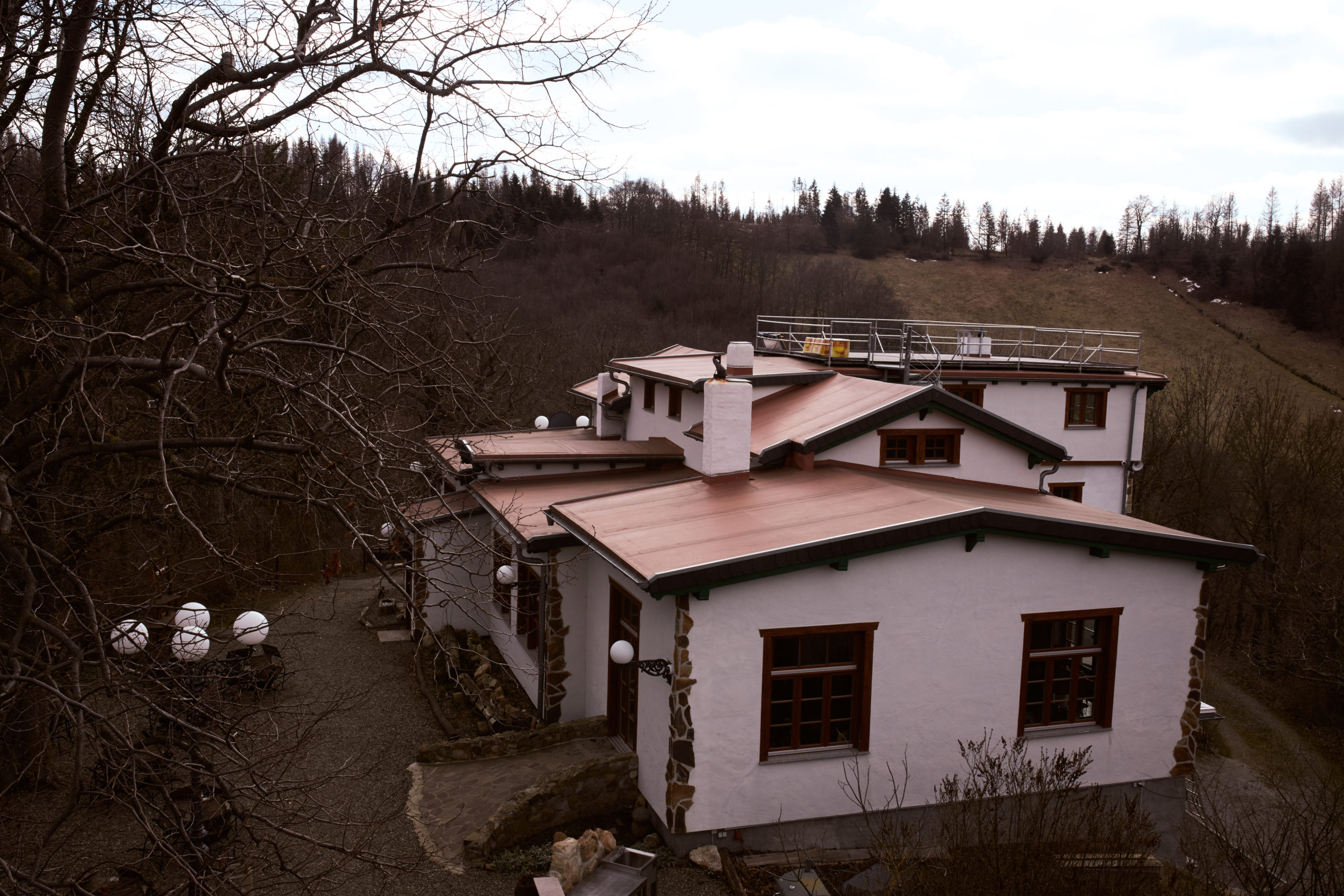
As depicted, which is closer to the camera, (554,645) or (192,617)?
(192,617)

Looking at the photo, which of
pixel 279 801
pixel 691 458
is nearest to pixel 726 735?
pixel 279 801

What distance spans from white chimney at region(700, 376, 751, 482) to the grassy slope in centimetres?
5028

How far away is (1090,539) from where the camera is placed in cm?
1101

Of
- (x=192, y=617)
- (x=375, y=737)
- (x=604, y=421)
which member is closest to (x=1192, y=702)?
(x=375, y=737)

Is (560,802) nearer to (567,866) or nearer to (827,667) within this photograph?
(567,866)

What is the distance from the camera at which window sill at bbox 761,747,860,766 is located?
10341 millimetres

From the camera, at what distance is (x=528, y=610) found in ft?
48.9

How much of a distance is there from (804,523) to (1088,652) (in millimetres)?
3901

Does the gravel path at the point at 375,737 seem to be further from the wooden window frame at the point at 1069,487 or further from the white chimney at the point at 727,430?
the wooden window frame at the point at 1069,487

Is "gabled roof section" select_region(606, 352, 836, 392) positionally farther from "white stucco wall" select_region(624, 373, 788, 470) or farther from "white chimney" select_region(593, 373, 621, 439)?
"white chimney" select_region(593, 373, 621, 439)

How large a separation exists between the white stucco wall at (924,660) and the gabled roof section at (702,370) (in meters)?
5.98

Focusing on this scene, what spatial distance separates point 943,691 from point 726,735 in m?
2.72

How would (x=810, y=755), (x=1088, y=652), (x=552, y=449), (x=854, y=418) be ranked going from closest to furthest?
(x=810, y=755) < (x=1088, y=652) < (x=854, y=418) < (x=552, y=449)

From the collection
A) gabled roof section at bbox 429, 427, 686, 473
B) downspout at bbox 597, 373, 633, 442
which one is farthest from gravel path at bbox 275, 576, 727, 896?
downspout at bbox 597, 373, 633, 442
